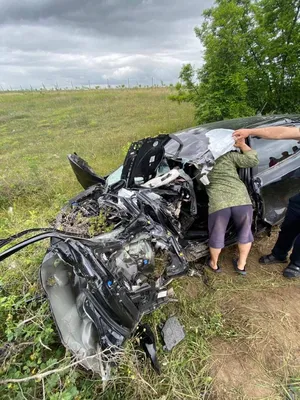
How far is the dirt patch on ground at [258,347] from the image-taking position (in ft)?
6.16

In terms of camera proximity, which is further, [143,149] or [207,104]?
[207,104]

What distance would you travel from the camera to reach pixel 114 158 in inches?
247

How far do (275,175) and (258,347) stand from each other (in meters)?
1.77

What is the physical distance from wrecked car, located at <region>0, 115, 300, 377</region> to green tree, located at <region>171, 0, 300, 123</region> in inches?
105

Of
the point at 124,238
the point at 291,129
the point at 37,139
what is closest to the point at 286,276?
the point at 291,129

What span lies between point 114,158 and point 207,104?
2545 millimetres

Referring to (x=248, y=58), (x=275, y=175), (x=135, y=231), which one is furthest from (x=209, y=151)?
(x=248, y=58)

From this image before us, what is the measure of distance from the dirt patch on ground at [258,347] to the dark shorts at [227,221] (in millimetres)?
573

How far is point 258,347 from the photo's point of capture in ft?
6.99

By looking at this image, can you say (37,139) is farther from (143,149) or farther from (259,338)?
(259,338)

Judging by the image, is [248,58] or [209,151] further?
[248,58]

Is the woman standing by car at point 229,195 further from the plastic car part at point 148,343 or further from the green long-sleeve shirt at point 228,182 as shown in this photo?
the plastic car part at point 148,343

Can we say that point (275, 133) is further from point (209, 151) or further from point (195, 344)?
point (195, 344)

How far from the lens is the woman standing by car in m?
2.43
